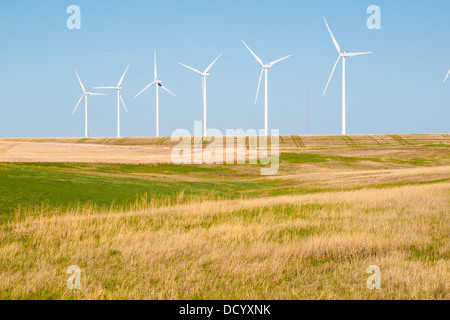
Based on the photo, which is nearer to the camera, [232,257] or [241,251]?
[232,257]

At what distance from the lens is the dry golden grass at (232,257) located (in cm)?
961

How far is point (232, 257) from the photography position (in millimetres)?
11883

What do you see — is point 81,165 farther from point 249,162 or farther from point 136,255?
point 136,255

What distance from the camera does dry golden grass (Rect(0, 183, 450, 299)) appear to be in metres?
9.61

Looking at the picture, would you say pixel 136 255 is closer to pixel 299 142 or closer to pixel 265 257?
pixel 265 257

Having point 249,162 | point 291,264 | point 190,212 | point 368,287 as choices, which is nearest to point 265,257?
point 291,264

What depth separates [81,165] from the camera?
6412 cm

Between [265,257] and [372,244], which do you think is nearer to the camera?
[265,257]

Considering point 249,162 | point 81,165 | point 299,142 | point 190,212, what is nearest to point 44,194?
point 190,212

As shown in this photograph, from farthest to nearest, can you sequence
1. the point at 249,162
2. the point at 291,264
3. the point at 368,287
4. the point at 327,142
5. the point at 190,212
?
1. the point at 327,142
2. the point at 249,162
3. the point at 190,212
4. the point at 291,264
5. the point at 368,287

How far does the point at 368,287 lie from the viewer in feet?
31.8

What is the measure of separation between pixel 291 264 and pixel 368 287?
2356 millimetres

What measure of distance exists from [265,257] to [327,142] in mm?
130375
